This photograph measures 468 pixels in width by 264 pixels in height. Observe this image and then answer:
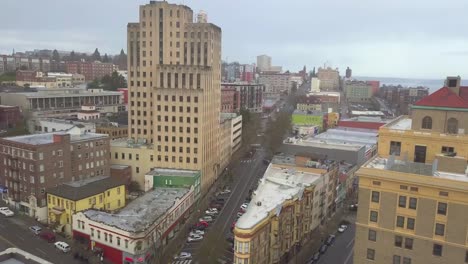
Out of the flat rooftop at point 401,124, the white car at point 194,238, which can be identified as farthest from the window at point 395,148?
the white car at point 194,238

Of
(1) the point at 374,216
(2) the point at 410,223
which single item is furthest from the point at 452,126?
(1) the point at 374,216

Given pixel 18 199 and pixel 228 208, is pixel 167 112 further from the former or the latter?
pixel 18 199

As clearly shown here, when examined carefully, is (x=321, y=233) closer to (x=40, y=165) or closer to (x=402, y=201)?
(x=402, y=201)

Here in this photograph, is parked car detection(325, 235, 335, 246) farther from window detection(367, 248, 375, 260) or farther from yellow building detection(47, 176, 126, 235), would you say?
yellow building detection(47, 176, 126, 235)

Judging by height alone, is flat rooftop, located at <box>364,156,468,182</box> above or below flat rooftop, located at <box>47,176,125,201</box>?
above

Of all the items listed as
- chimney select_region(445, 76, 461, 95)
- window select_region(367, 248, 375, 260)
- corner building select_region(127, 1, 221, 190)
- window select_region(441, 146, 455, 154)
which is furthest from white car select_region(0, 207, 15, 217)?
chimney select_region(445, 76, 461, 95)

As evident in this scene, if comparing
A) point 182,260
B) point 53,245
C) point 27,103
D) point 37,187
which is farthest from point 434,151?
point 27,103

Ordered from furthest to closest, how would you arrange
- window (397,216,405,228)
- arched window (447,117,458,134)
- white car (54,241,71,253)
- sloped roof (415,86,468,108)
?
white car (54,241,71,253), arched window (447,117,458,134), sloped roof (415,86,468,108), window (397,216,405,228)
